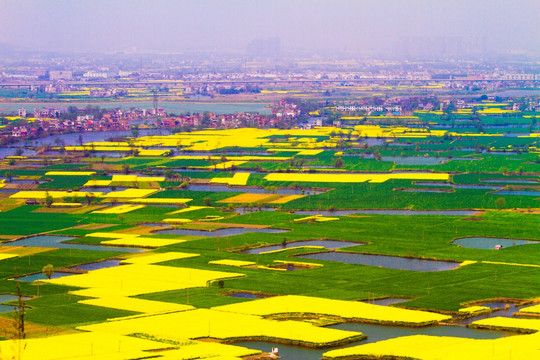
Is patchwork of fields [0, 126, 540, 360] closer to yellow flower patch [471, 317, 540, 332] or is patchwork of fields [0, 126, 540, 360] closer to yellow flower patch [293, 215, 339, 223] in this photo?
yellow flower patch [471, 317, 540, 332]

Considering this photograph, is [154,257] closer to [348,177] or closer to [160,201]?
[160,201]

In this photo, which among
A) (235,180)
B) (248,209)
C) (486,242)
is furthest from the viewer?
(235,180)

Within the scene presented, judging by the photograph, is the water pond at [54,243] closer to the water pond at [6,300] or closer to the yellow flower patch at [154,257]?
the yellow flower patch at [154,257]

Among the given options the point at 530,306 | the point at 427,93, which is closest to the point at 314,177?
the point at 530,306

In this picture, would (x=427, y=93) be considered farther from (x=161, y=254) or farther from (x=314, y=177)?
(x=161, y=254)

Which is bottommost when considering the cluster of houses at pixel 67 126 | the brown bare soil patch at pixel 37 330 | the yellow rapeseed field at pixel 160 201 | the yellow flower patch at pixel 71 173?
the cluster of houses at pixel 67 126

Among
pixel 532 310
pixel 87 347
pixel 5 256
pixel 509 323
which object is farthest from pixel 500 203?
pixel 87 347

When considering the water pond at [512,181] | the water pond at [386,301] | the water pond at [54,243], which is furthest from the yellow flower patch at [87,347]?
the water pond at [512,181]
